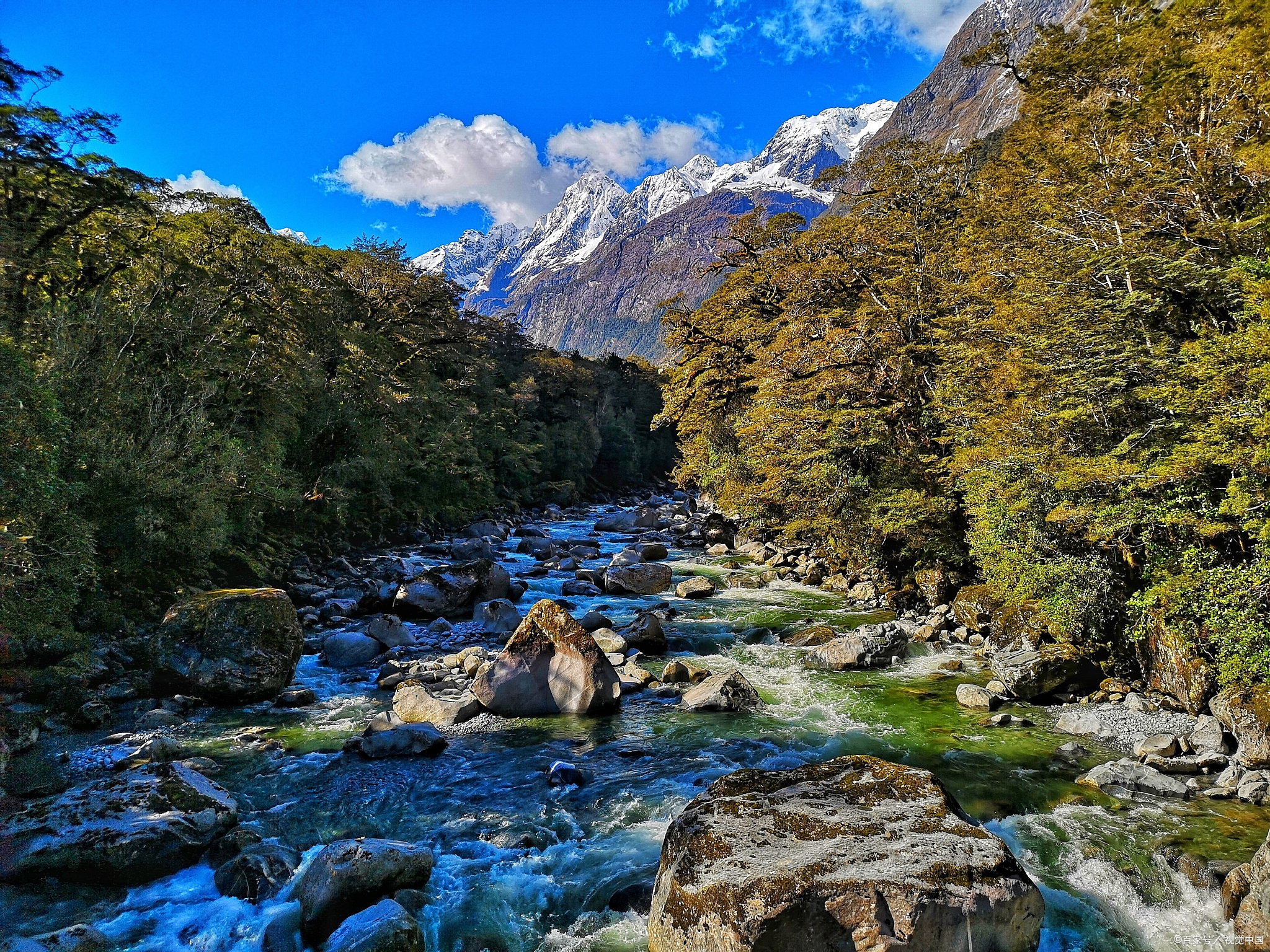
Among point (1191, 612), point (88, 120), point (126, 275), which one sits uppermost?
point (88, 120)

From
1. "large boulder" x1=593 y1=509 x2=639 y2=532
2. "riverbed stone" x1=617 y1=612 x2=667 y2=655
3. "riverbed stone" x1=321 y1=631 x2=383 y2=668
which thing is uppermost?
"large boulder" x1=593 y1=509 x2=639 y2=532

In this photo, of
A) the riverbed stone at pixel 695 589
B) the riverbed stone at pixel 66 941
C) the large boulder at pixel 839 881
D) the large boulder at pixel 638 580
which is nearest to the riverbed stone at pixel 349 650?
the riverbed stone at pixel 66 941

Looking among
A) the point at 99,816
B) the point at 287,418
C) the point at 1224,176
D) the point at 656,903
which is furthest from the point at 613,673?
the point at 287,418

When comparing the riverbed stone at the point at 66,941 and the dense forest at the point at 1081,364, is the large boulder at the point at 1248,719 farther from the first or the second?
the riverbed stone at the point at 66,941

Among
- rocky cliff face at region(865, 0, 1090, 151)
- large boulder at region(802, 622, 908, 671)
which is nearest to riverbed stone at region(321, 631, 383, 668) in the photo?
large boulder at region(802, 622, 908, 671)

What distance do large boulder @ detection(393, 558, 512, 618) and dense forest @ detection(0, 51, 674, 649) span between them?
4352 mm

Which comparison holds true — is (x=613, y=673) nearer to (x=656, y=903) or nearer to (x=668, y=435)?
(x=656, y=903)

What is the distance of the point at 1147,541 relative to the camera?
32.0ft

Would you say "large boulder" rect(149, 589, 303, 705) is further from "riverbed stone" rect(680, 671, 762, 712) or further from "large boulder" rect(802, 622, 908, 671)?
"large boulder" rect(802, 622, 908, 671)

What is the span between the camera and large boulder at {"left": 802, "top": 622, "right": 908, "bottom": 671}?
1320 centimetres

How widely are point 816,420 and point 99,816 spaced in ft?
54.2

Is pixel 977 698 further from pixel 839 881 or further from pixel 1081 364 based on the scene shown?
pixel 839 881

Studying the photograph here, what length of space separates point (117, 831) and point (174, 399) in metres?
12.5

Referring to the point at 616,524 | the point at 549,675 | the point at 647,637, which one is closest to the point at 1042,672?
the point at 647,637
